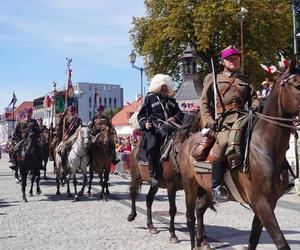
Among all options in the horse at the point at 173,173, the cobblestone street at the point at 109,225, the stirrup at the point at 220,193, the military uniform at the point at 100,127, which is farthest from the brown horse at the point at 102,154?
the stirrup at the point at 220,193

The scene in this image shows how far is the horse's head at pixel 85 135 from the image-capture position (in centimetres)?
1473

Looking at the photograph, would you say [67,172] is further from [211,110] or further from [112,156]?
[211,110]

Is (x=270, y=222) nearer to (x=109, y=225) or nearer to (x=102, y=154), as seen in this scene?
(x=109, y=225)

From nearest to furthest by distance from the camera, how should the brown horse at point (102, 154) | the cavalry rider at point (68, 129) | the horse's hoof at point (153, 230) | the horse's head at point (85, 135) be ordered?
the horse's hoof at point (153, 230), the horse's head at point (85, 135), the brown horse at point (102, 154), the cavalry rider at point (68, 129)

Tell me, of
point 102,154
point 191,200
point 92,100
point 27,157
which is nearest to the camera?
point 191,200

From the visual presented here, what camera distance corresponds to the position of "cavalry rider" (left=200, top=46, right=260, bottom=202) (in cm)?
642

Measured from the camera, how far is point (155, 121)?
920cm

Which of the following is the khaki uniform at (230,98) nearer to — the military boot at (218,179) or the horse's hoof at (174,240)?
the military boot at (218,179)

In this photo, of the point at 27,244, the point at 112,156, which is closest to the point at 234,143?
Result: the point at 27,244

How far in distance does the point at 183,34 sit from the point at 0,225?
31140mm

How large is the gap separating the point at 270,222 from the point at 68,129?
11905mm

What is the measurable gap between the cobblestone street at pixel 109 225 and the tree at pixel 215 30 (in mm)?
24481

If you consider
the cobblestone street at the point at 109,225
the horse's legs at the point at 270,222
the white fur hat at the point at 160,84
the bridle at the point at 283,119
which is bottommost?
the cobblestone street at the point at 109,225

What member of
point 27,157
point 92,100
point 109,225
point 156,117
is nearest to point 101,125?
point 27,157
